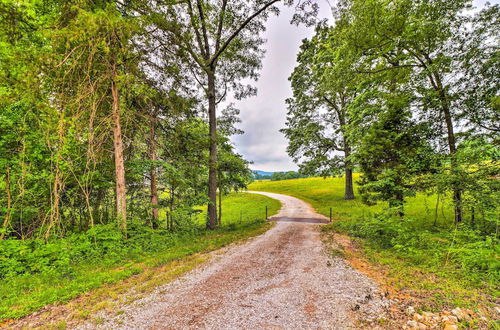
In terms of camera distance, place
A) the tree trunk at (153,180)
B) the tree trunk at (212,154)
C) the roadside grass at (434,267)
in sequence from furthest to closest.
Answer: the tree trunk at (212,154) → the tree trunk at (153,180) → the roadside grass at (434,267)

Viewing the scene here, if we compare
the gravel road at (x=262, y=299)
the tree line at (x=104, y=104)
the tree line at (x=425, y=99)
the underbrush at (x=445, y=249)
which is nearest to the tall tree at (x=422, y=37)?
the tree line at (x=425, y=99)

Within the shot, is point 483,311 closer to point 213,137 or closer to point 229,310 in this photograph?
point 229,310

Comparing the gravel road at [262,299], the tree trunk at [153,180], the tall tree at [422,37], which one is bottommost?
the gravel road at [262,299]

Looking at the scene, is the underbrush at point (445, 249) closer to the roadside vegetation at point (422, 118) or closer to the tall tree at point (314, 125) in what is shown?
the roadside vegetation at point (422, 118)

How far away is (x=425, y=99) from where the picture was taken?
8078 mm

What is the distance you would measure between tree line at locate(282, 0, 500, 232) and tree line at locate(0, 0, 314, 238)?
457 cm

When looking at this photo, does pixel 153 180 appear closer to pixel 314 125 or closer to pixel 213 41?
pixel 213 41

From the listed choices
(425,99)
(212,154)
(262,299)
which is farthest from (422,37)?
(262,299)

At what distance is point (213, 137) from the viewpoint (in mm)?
9797

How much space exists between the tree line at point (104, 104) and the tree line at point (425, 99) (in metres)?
4.57

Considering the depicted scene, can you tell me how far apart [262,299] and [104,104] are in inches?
327

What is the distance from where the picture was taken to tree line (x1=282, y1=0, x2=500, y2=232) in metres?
6.50

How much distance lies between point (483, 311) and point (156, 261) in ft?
23.3

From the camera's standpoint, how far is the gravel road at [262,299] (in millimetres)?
2836
